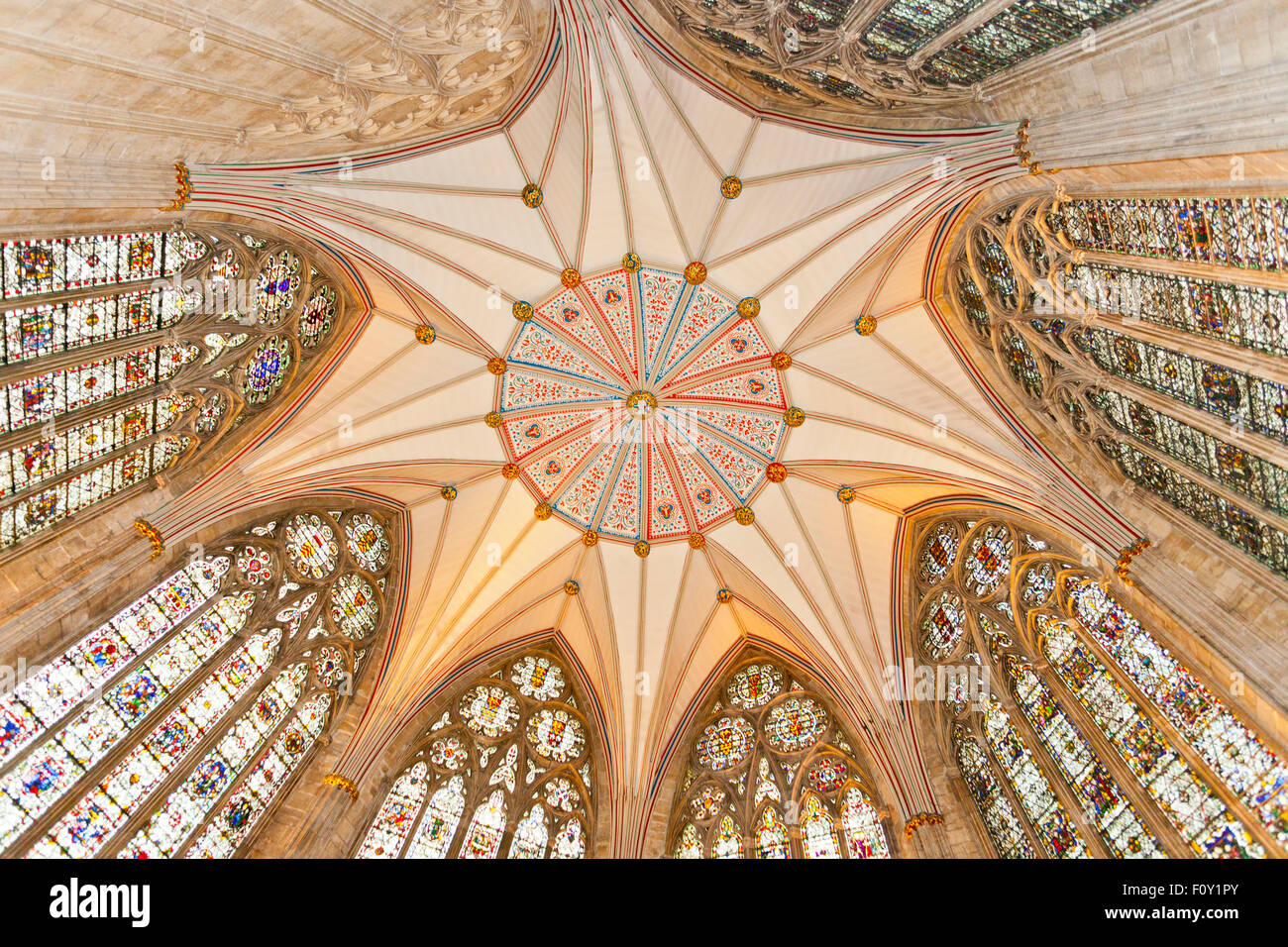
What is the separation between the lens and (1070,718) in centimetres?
1130

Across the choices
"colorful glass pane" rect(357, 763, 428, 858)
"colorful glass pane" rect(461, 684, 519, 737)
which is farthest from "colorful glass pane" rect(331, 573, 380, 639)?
"colorful glass pane" rect(357, 763, 428, 858)

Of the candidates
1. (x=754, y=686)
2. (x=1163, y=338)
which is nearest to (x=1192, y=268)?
(x=1163, y=338)

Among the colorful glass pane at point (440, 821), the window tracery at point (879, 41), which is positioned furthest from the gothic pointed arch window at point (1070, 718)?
the colorful glass pane at point (440, 821)

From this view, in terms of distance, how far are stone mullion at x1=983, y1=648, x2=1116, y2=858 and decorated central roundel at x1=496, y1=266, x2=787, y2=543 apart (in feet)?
16.8

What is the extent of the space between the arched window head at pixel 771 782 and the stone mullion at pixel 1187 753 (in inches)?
156

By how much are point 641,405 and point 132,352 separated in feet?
24.5

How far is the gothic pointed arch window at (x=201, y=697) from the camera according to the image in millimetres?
9883

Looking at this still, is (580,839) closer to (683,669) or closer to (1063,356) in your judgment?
(683,669)

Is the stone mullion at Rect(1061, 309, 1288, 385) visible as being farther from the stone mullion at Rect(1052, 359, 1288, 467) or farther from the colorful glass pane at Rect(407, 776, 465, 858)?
the colorful glass pane at Rect(407, 776, 465, 858)

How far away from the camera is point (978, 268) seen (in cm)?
1276

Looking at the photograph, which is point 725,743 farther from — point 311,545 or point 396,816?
point 311,545

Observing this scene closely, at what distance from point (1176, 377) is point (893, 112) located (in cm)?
462

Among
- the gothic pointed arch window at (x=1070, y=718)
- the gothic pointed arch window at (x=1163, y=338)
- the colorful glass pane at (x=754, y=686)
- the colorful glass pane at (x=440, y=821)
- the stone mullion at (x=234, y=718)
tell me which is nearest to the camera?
the gothic pointed arch window at (x=1163, y=338)

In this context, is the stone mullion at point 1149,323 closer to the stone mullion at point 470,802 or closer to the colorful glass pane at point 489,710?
the colorful glass pane at point 489,710
